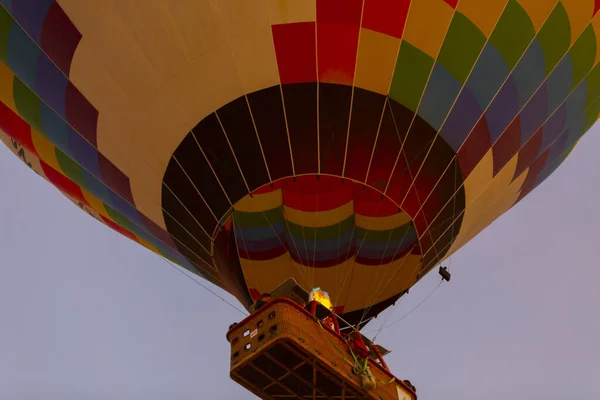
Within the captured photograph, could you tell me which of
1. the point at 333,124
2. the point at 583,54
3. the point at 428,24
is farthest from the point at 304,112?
the point at 583,54

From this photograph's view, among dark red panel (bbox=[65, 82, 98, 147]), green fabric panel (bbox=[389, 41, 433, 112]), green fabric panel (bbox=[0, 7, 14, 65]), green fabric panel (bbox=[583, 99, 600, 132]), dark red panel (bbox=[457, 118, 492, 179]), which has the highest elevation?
green fabric panel (bbox=[0, 7, 14, 65])

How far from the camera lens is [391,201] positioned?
7758mm

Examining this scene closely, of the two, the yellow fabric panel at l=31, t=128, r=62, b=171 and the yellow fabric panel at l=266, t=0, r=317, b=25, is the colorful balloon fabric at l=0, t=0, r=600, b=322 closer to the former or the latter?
the yellow fabric panel at l=266, t=0, r=317, b=25

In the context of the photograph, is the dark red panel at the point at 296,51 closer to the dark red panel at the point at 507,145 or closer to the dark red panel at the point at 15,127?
the dark red panel at the point at 507,145

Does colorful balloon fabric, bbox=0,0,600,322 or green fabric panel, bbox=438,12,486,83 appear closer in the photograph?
colorful balloon fabric, bbox=0,0,600,322

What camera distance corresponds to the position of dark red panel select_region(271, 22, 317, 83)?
697cm

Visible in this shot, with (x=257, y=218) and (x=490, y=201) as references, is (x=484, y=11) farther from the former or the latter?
(x=257, y=218)

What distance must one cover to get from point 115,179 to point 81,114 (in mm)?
822

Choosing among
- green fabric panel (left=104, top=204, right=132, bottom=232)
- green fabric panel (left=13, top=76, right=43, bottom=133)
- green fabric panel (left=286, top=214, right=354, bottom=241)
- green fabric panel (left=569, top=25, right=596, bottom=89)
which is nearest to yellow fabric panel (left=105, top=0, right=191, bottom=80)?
green fabric panel (left=13, top=76, right=43, bottom=133)

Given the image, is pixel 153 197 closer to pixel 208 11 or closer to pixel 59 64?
pixel 59 64

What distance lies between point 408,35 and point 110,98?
2.97 metres

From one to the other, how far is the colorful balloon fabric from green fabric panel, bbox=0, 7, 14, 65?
17mm

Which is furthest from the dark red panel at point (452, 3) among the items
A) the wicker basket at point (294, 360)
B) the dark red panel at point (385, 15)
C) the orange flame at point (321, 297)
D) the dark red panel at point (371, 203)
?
the wicker basket at point (294, 360)

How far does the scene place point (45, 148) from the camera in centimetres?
916
